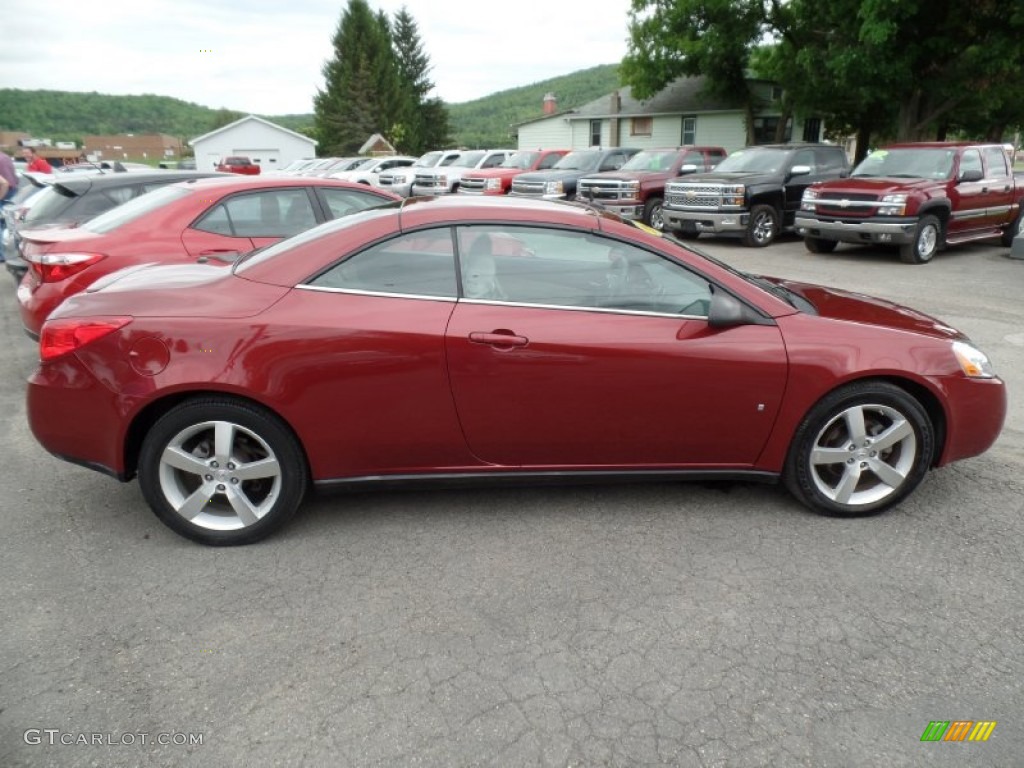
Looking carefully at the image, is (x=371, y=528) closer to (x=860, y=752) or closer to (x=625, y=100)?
(x=860, y=752)

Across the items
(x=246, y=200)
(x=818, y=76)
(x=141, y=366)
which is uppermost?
(x=818, y=76)

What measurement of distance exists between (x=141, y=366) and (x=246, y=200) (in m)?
3.12

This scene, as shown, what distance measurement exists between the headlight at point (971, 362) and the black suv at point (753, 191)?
10104 mm

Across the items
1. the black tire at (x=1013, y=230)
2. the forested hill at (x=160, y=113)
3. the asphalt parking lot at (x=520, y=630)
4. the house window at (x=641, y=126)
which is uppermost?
the forested hill at (x=160, y=113)

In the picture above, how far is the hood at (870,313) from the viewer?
3672 millimetres

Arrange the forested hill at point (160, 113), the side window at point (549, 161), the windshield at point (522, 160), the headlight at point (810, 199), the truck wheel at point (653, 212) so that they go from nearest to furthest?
the headlight at point (810, 199) → the truck wheel at point (653, 212) → the side window at point (549, 161) → the windshield at point (522, 160) → the forested hill at point (160, 113)

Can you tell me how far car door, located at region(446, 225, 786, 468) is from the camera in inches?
131

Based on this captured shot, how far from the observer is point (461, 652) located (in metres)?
2.70

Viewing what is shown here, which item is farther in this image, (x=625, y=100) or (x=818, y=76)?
(x=625, y=100)

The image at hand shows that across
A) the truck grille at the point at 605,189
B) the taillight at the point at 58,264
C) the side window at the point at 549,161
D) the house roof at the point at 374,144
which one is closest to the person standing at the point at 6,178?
the taillight at the point at 58,264

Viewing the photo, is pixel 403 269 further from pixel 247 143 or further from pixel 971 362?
pixel 247 143

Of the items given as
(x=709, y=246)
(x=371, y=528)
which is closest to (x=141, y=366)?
(x=371, y=528)

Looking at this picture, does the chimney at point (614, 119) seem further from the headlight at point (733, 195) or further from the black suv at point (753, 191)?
the headlight at point (733, 195)

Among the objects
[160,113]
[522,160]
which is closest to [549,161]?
[522,160]
